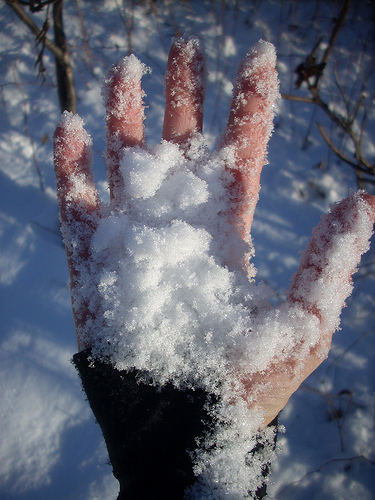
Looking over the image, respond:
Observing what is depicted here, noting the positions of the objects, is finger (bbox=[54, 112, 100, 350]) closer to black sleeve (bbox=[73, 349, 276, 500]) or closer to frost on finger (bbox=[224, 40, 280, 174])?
black sleeve (bbox=[73, 349, 276, 500])

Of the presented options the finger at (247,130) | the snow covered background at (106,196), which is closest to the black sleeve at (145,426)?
the finger at (247,130)

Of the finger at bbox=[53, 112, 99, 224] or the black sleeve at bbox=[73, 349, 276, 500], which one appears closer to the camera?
the black sleeve at bbox=[73, 349, 276, 500]

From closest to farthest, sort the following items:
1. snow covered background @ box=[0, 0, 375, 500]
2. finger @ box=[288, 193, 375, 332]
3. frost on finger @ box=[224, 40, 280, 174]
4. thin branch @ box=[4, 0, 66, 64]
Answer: finger @ box=[288, 193, 375, 332] < frost on finger @ box=[224, 40, 280, 174] < thin branch @ box=[4, 0, 66, 64] < snow covered background @ box=[0, 0, 375, 500]

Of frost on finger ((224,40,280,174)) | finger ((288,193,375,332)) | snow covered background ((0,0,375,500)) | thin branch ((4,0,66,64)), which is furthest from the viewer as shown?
snow covered background ((0,0,375,500))

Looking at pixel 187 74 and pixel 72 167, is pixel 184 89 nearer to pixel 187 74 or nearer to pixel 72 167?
pixel 187 74

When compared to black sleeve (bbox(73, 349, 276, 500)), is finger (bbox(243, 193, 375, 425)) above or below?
above

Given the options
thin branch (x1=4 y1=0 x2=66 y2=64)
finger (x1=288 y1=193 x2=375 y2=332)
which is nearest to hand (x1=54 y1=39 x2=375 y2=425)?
finger (x1=288 y1=193 x2=375 y2=332)

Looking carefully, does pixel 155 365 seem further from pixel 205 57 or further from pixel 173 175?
pixel 205 57

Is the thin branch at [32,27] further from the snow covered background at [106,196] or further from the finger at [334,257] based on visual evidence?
the finger at [334,257]

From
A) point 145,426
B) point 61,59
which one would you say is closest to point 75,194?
point 145,426
